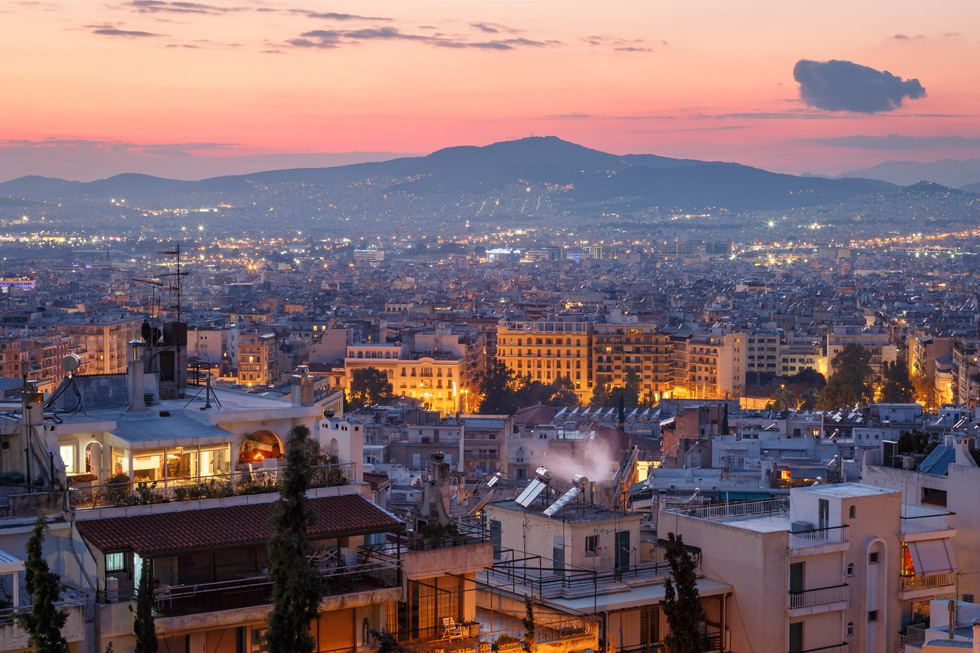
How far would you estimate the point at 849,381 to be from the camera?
54.6 metres

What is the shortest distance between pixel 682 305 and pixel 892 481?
298 ft

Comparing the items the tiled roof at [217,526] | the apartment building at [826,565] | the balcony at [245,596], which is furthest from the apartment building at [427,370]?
the balcony at [245,596]

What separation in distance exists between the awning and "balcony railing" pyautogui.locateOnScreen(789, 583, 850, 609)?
923 millimetres

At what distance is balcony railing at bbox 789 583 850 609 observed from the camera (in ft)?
38.4

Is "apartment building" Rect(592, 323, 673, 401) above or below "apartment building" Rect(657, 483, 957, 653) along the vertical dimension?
below

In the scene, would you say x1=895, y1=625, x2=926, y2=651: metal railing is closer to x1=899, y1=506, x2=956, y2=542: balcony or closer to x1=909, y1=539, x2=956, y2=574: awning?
x1=909, y1=539, x2=956, y2=574: awning

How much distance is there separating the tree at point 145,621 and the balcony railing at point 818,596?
5.50 meters

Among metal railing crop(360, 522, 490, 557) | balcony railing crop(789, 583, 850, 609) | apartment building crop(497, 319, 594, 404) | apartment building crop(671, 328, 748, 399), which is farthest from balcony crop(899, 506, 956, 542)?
apartment building crop(497, 319, 594, 404)

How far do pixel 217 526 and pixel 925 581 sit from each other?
6485 mm

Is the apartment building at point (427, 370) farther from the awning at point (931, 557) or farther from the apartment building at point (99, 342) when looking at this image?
the awning at point (931, 557)

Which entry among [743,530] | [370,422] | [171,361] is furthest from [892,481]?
[370,422]

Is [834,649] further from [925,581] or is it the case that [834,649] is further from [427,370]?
[427,370]

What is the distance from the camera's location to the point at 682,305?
104500 millimetres

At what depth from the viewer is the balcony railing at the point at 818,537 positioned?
38.9 feet
